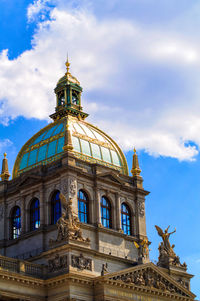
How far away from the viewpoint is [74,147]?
246 feet

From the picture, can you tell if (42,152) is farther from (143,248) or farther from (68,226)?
(143,248)

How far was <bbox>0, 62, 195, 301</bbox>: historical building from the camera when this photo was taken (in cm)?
6134

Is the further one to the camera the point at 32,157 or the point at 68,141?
the point at 32,157

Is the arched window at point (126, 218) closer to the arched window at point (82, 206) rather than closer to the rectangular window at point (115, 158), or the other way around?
the rectangular window at point (115, 158)

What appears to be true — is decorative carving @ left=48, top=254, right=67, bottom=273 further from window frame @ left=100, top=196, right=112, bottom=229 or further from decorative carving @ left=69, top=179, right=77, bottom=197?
window frame @ left=100, top=196, right=112, bottom=229

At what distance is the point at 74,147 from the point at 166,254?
48.3 ft

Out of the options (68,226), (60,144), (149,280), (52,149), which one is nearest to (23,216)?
(52,149)

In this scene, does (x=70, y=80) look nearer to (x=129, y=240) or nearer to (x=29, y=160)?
(x=29, y=160)

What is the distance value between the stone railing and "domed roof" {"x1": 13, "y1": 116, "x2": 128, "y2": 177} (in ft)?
50.1

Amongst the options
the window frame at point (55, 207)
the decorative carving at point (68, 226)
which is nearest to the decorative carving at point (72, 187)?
the window frame at point (55, 207)

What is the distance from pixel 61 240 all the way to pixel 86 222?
30.4ft

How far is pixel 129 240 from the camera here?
245 feet

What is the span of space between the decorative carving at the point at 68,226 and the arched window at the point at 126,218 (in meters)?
11.8

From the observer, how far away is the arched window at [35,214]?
72.9 m
